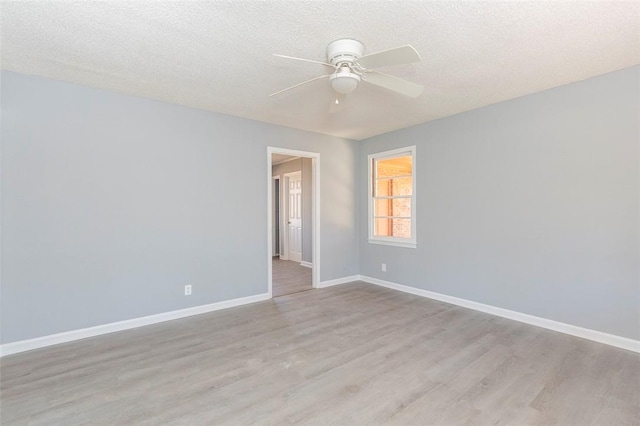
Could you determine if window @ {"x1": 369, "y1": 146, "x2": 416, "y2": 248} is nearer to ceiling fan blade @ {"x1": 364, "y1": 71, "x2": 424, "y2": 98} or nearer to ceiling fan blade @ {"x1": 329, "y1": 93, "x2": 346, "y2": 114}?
ceiling fan blade @ {"x1": 329, "y1": 93, "x2": 346, "y2": 114}

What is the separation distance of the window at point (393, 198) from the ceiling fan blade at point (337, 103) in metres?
1.52

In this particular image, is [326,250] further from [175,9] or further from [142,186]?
[175,9]

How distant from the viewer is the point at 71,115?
298 centimetres

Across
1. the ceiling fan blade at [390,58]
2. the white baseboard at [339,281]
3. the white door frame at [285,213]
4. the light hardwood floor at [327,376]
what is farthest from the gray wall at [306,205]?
the ceiling fan blade at [390,58]

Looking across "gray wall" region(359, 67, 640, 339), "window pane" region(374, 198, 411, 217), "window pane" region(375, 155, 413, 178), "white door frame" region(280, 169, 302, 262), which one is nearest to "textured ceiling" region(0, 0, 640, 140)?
"gray wall" region(359, 67, 640, 339)

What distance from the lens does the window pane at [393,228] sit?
485cm

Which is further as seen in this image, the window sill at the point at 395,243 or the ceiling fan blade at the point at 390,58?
the window sill at the point at 395,243

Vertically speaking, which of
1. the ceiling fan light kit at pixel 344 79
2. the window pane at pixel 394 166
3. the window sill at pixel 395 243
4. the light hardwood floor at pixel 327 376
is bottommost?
the light hardwood floor at pixel 327 376

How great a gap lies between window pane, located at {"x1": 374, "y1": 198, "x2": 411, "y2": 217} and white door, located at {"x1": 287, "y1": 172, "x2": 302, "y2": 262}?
8.44 ft

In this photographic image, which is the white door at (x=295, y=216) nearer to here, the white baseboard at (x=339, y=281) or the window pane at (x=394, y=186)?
the white baseboard at (x=339, y=281)

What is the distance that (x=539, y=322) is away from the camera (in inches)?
128

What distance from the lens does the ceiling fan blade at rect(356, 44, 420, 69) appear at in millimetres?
1868

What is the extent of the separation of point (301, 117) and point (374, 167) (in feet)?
5.91

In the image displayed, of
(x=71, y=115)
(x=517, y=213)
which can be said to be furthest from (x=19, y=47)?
(x=517, y=213)
